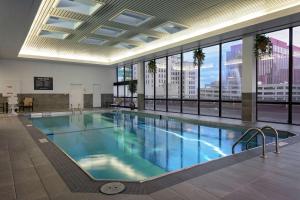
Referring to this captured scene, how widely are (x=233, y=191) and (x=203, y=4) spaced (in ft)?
15.6

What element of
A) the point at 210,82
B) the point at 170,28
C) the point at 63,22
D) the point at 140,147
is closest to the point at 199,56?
the point at 210,82

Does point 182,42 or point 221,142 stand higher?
point 182,42

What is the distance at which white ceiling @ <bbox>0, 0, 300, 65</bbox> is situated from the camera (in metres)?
5.45

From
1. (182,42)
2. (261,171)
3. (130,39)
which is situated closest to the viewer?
(261,171)

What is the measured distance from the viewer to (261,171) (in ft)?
9.73

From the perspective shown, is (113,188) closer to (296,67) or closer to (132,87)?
(296,67)

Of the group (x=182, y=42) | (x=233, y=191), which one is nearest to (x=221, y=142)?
(x=233, y=191)

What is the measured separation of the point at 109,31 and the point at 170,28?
2.26m

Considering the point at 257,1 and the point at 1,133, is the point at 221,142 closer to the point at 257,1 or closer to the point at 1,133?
the point at 257,1

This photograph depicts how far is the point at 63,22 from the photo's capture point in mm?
7211

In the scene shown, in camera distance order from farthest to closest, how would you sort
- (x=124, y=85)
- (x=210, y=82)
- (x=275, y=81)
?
1. (x=124, y=85)
2. (x=210, y=82)
3. (x=275, y=81)

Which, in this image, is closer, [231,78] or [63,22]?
[63,22]

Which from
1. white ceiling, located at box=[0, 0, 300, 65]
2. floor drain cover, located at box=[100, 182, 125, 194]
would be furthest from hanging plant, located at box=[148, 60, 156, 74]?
floor drain cover, located at box=[100, 182, 125, 194]

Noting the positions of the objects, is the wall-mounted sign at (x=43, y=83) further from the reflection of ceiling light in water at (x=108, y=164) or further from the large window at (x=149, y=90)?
the reflection of ceiling light in water at (x=108, y=164)
